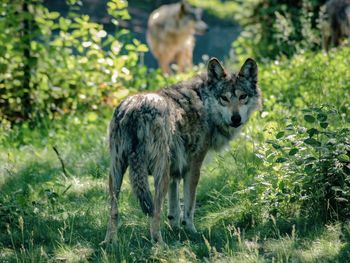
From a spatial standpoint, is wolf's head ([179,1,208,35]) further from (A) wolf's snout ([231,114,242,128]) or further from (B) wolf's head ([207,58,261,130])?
(A) wolf's snout ([231,114,242,128])

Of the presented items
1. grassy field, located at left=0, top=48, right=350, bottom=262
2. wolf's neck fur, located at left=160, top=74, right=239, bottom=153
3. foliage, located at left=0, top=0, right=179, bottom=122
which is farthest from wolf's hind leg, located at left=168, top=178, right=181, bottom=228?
foliage, located at left=0, top=0, right=179, bottom=122

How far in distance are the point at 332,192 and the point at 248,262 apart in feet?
3.89

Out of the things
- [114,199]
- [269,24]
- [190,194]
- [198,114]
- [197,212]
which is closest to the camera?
[114,199]

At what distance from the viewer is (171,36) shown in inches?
644

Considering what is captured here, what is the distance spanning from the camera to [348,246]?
461cm

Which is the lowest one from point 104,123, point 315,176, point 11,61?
point 104,123

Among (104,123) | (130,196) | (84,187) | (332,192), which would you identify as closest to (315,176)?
(332,192)

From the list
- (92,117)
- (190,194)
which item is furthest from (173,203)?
(92,117)

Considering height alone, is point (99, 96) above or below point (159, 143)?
below

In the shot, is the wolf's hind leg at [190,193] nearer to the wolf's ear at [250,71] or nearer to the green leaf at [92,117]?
the wolf's ear at [250,71]

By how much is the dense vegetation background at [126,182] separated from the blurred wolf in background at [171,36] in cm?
429

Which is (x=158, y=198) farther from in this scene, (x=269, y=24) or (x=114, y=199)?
(x=269, y=24)

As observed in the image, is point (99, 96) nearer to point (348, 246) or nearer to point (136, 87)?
point (136, 87)

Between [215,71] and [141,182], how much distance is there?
5.02 ft
